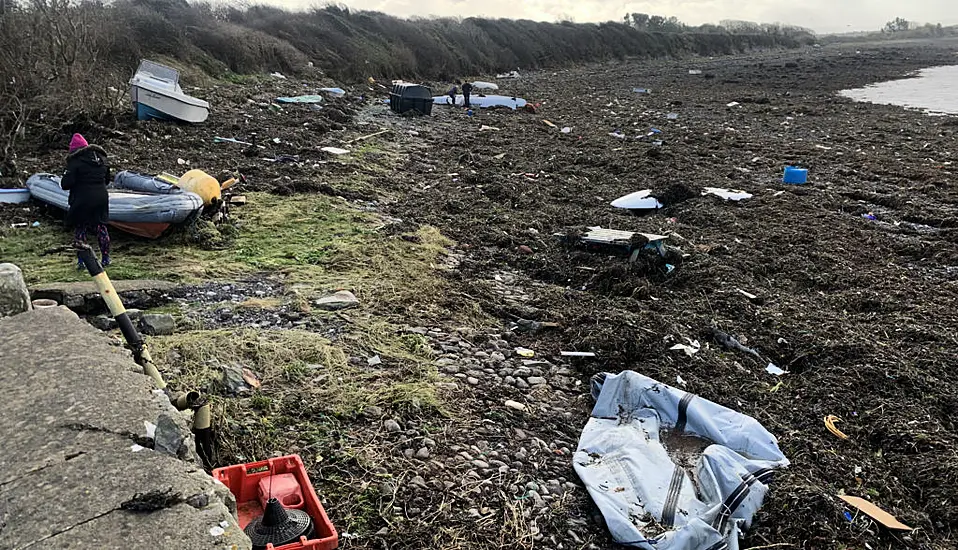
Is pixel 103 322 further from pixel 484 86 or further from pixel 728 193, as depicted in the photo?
pixel 484 86

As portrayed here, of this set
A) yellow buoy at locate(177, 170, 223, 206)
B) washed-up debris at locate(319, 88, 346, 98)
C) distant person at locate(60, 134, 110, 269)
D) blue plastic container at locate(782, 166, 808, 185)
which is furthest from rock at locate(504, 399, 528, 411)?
washed-up debris at locate(319, 88, 346, 98)

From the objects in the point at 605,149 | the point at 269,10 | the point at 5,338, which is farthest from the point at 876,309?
the point at 269,10

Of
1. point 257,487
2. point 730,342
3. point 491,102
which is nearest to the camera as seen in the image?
point 257,487

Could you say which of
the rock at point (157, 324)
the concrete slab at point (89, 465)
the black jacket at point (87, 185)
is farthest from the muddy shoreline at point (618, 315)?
the black jacket at point (87, 185)

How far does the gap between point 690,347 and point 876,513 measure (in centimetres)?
182

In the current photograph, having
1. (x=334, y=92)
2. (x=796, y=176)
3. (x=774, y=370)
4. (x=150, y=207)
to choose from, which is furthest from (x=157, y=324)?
(x=334, y=92)

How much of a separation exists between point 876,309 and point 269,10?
30.3 metres

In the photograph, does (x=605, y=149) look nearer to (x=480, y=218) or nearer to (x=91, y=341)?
(x=480, y=218)

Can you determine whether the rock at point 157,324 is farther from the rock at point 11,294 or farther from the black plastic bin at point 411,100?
the black plastic bin at point 411,100

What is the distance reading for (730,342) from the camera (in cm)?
493

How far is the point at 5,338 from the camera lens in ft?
10.3

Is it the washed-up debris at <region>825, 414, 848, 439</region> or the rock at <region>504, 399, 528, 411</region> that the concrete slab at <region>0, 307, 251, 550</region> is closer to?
the rock at <region>504, 399, 528, 411</region>

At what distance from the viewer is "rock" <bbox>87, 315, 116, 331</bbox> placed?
4441 millimetres

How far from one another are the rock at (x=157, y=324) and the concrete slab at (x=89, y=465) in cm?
133
